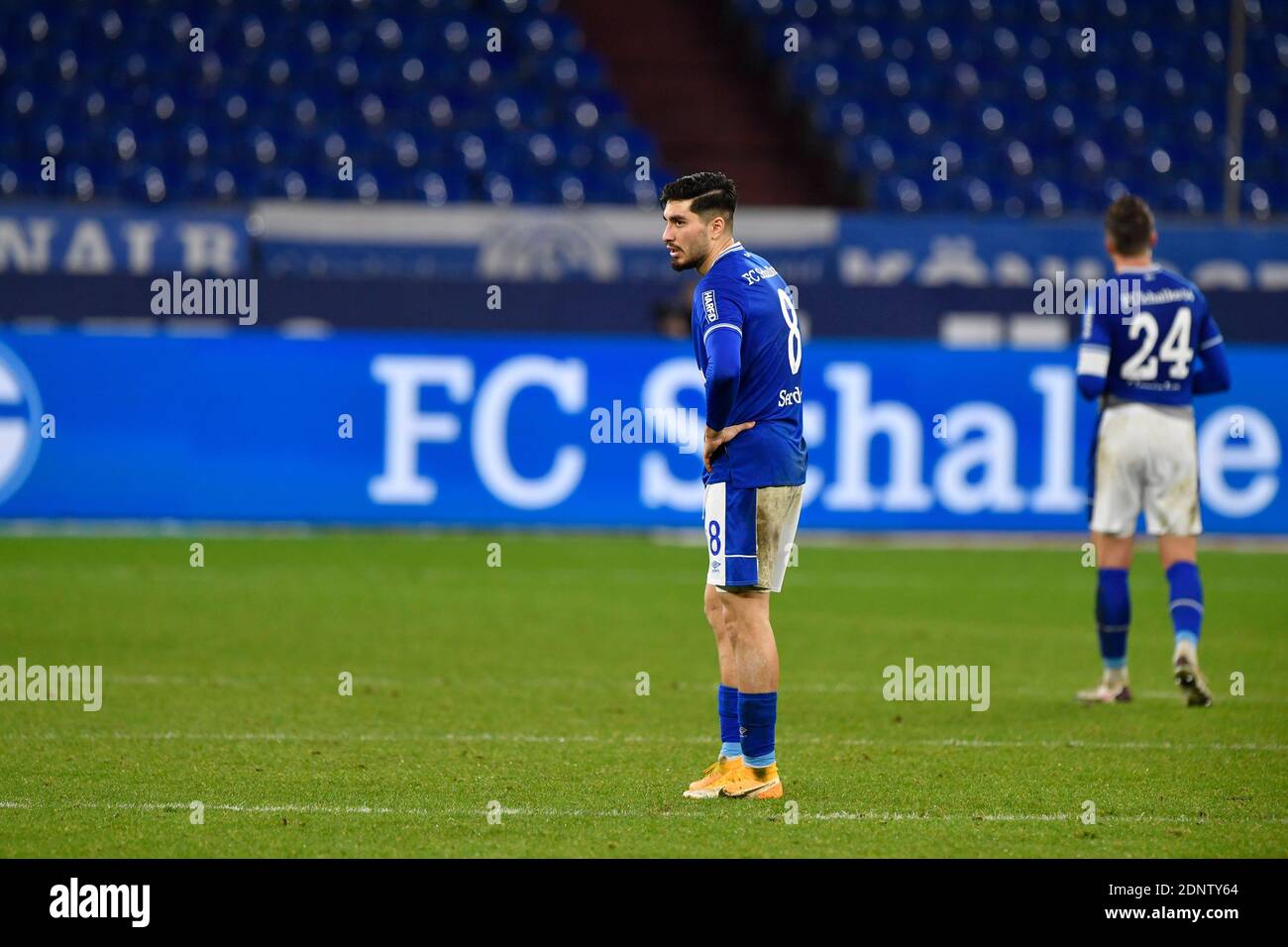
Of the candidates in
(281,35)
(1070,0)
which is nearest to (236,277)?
(281,35)

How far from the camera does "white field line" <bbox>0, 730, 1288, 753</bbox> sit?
7.39 m

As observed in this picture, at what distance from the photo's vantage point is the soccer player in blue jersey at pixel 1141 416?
8.59 metres

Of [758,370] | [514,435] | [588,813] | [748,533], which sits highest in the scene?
[514,435]

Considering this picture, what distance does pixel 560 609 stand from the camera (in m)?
11.9

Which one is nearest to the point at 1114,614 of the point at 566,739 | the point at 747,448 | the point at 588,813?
the point at 566,739

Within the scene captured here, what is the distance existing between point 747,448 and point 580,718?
2.30m

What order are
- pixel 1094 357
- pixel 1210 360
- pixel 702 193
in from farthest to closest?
pixel 1210 360
pixel 1094 357
pixel 702 193

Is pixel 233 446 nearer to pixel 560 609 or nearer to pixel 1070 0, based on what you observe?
pixel 560 609

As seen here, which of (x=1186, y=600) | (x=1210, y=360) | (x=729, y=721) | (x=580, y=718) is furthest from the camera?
(x=1210, y=360)

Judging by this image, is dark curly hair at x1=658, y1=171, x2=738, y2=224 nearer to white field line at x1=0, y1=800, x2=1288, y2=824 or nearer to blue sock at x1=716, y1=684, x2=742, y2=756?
blue sock at x1=716, y1=684, x2=742, y2=756

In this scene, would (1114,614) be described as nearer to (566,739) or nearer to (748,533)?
(566,739)

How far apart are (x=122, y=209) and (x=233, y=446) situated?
3.13 meters

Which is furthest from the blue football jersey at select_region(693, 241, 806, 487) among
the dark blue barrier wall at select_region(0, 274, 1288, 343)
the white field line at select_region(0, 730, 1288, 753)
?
the dark blue barrier wall at select_region(0, 274, 1288, 343)

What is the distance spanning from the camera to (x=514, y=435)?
50.6 feet
